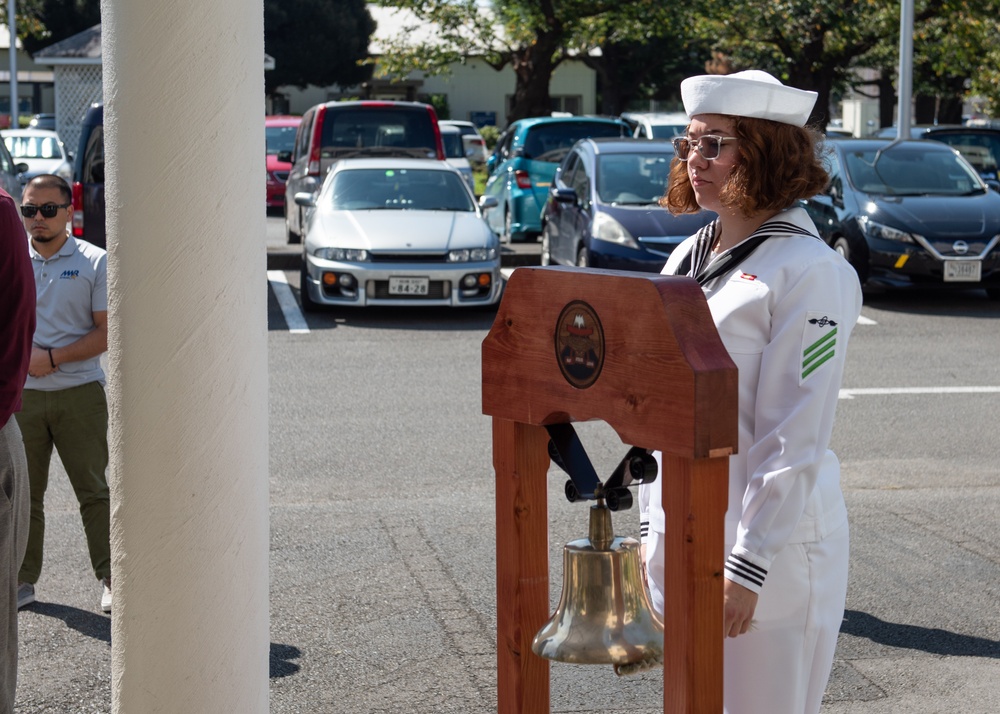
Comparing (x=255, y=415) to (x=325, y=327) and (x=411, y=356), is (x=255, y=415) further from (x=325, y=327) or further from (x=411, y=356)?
(x=325, y=327)

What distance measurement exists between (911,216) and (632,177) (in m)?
2.89

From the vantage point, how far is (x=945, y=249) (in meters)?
13.4

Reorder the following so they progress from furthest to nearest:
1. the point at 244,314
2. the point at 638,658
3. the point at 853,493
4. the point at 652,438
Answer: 1. the point at 853,493
2. the point at 244,314
3. the point at 638,658
4. the point at 652,438

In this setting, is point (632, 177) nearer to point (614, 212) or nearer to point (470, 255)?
point (614, 212)

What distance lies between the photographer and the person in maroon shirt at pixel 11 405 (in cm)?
333

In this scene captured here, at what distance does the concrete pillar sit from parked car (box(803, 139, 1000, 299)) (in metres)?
11.1

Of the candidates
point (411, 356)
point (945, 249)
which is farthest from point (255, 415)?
point (945, 249)

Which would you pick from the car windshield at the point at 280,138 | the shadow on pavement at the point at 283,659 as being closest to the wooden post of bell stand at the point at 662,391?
the shadow on pavement at the point at 283,659

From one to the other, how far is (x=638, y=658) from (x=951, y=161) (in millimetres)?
13637

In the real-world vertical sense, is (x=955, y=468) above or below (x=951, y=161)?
below

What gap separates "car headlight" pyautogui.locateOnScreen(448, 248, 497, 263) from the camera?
13109 millimetres

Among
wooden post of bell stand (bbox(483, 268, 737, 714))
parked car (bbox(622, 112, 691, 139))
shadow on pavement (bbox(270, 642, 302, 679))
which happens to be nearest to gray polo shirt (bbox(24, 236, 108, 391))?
shadow on pavement (bbox(270, 642, 302, 679))

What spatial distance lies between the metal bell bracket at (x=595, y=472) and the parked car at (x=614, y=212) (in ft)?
32.7

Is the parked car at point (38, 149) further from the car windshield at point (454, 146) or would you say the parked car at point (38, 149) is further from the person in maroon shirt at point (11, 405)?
the person in maroon shirt at point (11, 405)
